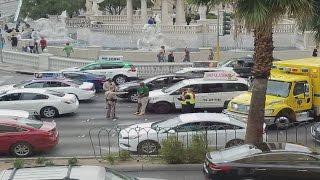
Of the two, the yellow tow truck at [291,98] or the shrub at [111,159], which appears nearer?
the shrub at [111,159]

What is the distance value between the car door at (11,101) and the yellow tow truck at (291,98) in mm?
7750

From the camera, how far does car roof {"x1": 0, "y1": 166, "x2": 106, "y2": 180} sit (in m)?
9.80

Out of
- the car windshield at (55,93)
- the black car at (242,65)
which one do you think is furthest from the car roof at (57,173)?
the black car at (242,65)

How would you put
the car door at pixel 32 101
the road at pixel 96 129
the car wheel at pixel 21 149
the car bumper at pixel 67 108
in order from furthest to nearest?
the car bumper at pixel 67 108
the car door at pixel 32 101
the road at pixel 96 129
the car wheel at pixel 21 149

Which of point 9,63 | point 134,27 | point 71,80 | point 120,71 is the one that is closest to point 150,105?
point 71,80

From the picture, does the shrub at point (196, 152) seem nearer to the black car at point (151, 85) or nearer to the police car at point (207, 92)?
the police car at point (207, 92)

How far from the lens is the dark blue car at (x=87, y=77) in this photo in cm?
3186

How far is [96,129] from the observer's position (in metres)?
23.9

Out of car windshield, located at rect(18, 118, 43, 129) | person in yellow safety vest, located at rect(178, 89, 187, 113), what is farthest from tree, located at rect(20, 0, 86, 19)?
car windshield, located at rect(18, 118, 43, 129)

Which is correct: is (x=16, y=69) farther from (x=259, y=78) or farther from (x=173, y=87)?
(x=259, y=78)

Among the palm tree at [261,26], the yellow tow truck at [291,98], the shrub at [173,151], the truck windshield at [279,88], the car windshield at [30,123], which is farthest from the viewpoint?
the truck windshield at [279,88]

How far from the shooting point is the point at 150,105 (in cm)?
2714

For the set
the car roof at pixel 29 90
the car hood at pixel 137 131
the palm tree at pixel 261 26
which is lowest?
the car hood at pixel 137 131

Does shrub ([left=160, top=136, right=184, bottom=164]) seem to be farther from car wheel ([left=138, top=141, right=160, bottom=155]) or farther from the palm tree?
the palm tree
